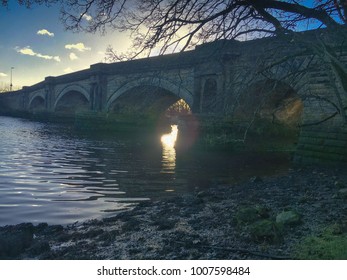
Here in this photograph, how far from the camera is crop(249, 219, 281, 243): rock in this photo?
3508 millimetres

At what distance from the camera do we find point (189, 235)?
4016mm

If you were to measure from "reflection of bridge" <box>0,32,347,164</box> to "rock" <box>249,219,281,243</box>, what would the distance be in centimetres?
185

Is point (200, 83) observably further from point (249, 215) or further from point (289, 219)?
point (289, 219)

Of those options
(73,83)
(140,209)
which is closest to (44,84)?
(73,83)

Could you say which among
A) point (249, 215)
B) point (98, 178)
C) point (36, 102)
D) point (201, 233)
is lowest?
point (98, 178)

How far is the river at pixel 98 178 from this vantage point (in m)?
5.80

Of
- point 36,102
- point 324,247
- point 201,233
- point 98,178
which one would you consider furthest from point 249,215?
point 36,102

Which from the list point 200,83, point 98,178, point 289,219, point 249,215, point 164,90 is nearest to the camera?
point 289,219

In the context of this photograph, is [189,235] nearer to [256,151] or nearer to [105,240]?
[105,240]

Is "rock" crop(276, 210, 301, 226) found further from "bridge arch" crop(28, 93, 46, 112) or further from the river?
"bridge arch" crop(28, 93, 46, 112)

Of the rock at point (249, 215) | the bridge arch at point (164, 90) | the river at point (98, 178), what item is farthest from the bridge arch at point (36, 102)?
the rock at point (249, 215)

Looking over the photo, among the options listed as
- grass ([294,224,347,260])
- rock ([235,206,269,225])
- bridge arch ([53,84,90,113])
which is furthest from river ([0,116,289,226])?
bridge arch ([53,84,90,113])

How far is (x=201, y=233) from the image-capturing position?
13.5 ft

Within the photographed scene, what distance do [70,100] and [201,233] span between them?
4113cm
